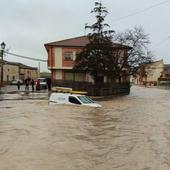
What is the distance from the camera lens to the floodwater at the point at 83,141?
12711 millimetres

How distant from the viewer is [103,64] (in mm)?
48000

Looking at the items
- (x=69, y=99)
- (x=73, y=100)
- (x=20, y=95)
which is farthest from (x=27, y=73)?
(x=73, y=100)

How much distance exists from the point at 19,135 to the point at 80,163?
6130 mm

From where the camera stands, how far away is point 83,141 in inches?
661

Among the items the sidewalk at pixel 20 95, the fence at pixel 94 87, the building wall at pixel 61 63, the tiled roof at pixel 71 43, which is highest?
the tiled roof at pixel 71 43

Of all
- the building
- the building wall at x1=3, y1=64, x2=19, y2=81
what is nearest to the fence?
the building

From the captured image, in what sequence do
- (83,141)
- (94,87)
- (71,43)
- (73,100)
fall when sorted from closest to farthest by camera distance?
(83,141) → (73,100) → (94,87) → (71,43)

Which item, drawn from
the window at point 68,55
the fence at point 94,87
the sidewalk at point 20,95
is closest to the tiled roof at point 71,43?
the window at point 68,55

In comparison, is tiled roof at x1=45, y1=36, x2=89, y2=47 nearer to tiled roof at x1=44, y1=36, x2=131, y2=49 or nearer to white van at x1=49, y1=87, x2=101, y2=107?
tiled roof at x1=44, y1=36, x2=131, y2=49

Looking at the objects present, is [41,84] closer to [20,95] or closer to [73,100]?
[20,95]

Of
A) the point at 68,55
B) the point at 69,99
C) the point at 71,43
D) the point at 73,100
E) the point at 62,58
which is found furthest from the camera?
the point at 71,43

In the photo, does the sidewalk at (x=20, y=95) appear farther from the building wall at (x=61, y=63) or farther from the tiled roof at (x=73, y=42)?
the tiled roof at (x=73, y=42)

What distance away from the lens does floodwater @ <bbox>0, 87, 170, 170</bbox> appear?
41.7ft

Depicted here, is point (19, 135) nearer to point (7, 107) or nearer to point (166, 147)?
point (166, 147)
